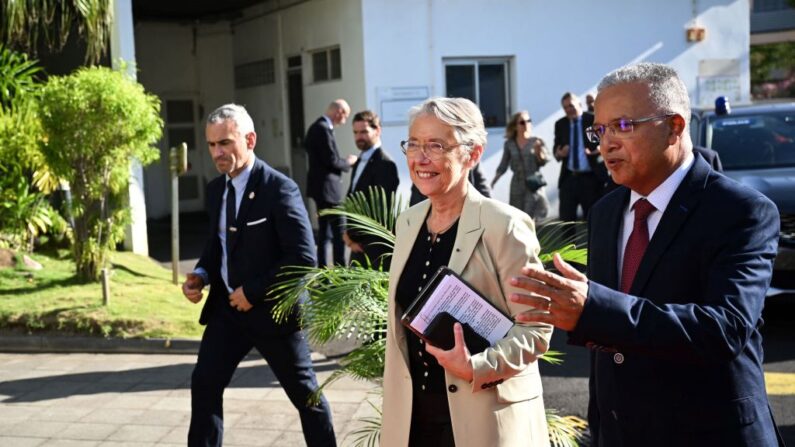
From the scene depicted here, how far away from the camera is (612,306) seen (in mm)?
2350

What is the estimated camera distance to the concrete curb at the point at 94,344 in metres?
8.73

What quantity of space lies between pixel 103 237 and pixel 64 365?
2.62m

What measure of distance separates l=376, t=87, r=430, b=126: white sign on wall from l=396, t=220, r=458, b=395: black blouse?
1185 cm

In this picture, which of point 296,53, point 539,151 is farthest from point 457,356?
point 296,53

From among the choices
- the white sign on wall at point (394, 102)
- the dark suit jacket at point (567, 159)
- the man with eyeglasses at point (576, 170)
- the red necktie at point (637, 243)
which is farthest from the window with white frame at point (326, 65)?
the red necktie at point (637, 243)

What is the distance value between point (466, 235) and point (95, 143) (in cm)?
772

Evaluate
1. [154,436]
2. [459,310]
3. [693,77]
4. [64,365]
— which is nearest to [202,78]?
[693,77]

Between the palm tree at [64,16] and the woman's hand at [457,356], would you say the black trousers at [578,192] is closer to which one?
the palm tree at [64,16]

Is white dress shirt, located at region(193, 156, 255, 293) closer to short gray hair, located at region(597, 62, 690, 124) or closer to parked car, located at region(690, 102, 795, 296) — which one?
short gray hair, located at region(597, 62, 690, 124)

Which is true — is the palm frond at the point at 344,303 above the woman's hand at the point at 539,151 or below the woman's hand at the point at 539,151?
below

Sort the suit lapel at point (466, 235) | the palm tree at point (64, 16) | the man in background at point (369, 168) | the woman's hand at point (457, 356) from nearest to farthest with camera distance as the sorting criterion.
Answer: the woman's hand at point (457, 356) → the suit lapel at point (466, 235) → the man in background at point (369, 168) → the palm tree at point (64, 16)

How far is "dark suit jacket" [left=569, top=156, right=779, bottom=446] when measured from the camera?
241cm

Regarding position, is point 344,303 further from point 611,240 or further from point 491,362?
point 611,240

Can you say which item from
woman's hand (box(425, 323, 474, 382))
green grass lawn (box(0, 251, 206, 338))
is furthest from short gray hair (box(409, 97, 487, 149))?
green grass lawn (box(0, 251, 206, 338))
